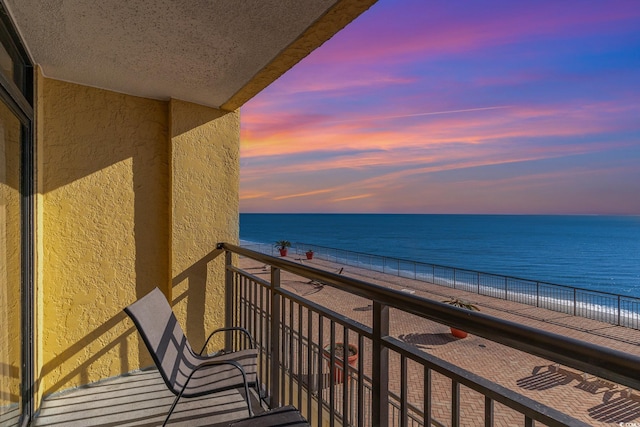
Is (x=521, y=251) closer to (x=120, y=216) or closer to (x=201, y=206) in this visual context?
(x=201, y=206)

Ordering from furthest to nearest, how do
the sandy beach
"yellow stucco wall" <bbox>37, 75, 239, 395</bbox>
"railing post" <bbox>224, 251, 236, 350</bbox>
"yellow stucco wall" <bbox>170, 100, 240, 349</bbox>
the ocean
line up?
1. the ocean
2. the sandy beach
3. "railing post" <bbox>224, 251, 236, 350</bbox>
4. "yellow stucco wall" <bbox>170, 100, 240, 349</bbox>
5. "yellow stucco wall" <bbox>37, 75, 239, 395</bbox>

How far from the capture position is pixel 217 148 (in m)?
3.20

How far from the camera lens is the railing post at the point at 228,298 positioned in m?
3.16

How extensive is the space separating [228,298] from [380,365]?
223 cm

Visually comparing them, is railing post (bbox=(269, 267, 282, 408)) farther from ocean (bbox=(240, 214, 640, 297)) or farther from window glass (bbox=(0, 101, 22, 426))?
ocean (bbox=(240, 214, 640, 297))

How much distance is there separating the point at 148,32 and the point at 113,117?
1.24 meters

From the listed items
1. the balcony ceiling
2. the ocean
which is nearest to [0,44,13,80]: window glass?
the balcony ceiling

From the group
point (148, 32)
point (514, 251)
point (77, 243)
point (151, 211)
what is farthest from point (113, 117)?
point (514, 251)

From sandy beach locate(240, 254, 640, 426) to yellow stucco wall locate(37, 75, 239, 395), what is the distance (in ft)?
5.66

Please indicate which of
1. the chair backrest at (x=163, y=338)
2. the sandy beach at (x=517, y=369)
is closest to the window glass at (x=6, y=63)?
the chair backrest at (x=163, y=338)

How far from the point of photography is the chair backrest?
1.74 meters

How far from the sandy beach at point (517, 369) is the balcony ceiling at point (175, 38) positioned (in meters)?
2.22

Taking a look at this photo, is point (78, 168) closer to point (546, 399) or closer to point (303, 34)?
point (303, 34)

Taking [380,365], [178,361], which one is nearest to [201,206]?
[178,361]
